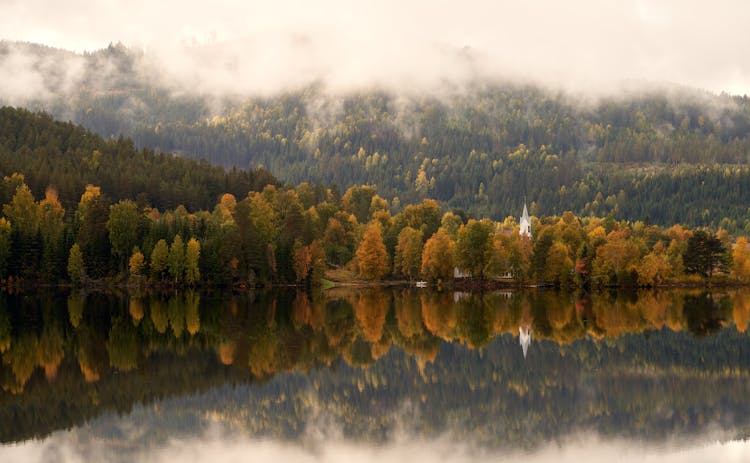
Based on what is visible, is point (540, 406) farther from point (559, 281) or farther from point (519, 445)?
point (559, 281)

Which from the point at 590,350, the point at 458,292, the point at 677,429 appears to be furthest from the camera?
the point at 458,292

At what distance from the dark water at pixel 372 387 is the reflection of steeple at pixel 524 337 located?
16 cm

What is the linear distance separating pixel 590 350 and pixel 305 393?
23.7m

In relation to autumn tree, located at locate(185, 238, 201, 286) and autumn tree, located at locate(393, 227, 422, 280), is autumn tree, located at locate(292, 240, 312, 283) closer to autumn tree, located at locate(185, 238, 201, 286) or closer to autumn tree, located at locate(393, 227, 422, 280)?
autumn tree, located at locate(185, 238, 201, 286)

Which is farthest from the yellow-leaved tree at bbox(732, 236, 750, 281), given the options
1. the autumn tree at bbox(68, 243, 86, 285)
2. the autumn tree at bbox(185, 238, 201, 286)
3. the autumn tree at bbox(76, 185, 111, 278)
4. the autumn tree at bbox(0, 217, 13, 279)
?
the autumn tree at bbox(0, 217, 13, 279)

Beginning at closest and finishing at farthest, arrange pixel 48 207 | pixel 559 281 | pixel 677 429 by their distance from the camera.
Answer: pixel 677 429 → pixel 559 281 → pixel 48 207

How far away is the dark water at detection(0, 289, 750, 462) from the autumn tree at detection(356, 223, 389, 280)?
61.6 meters

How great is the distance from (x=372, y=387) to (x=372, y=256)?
9913 cm

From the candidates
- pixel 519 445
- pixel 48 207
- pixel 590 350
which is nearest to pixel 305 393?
pixel 519 445

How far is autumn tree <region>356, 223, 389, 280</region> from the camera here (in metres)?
149

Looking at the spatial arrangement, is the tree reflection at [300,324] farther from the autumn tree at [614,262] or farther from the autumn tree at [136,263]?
the autumn tree at [614,262]

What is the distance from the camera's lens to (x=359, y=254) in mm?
150125

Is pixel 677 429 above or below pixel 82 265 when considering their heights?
below

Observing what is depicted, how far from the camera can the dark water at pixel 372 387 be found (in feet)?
126
